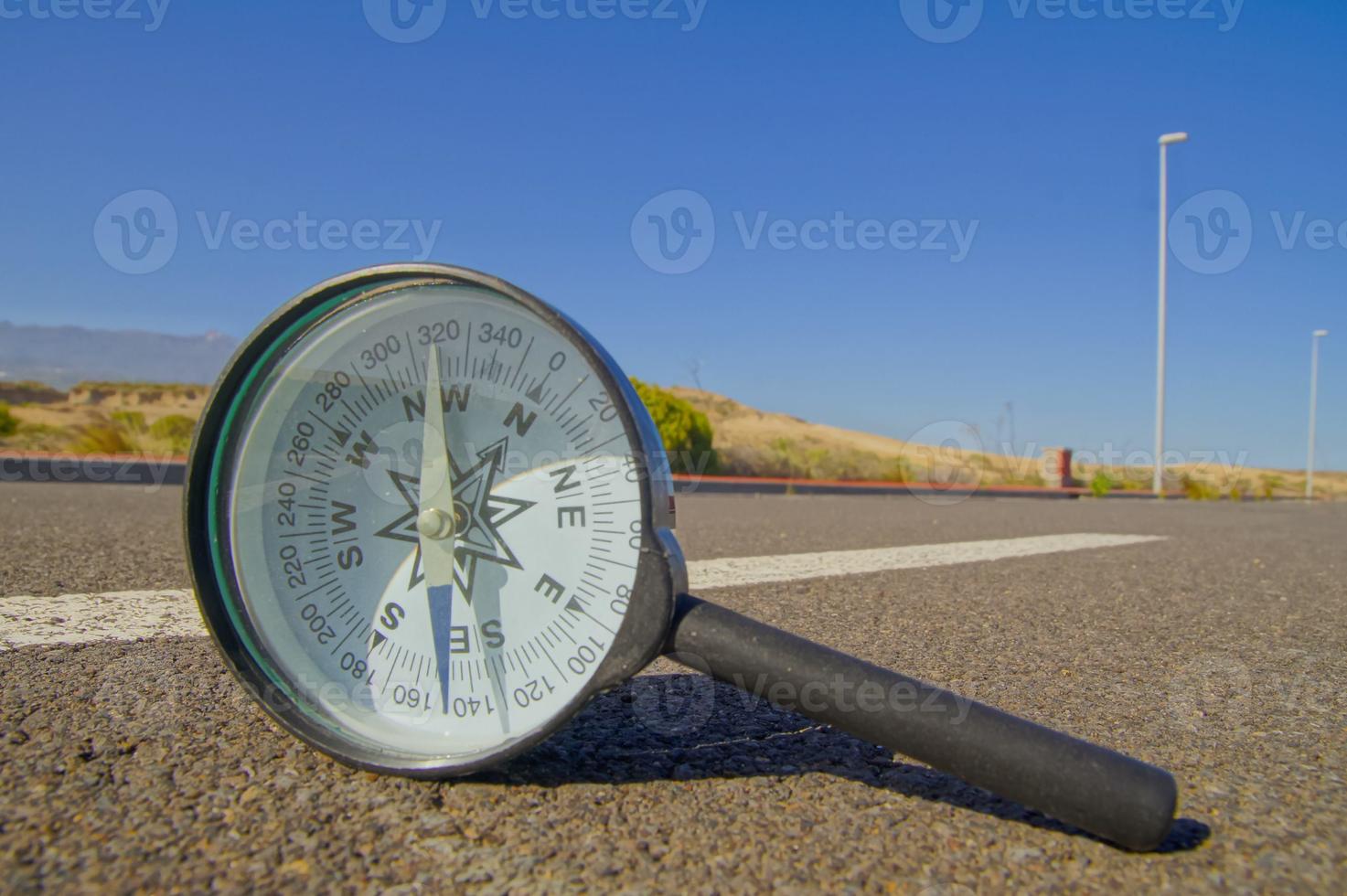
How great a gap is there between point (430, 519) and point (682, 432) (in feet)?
49.9

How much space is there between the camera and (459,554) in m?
1.36

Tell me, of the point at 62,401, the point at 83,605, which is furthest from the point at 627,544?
the point at 62,401

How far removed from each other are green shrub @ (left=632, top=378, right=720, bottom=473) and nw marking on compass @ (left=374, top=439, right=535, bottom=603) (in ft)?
46.0

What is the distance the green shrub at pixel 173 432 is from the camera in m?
14.5

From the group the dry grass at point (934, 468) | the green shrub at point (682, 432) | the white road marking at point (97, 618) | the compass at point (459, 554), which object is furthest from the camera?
the dry grass at point (934, 468)

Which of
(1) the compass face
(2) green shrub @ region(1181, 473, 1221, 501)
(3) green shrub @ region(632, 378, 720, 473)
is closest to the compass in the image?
(1) the compass face

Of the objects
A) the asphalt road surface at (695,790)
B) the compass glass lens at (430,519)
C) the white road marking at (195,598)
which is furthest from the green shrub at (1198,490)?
the compass glass lens at (430,519)

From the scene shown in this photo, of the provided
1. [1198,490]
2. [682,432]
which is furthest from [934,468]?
[682,432]

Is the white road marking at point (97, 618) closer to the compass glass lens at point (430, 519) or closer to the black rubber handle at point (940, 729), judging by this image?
the compass glass lens at point (430, 519)

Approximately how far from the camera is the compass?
1242 millimetres

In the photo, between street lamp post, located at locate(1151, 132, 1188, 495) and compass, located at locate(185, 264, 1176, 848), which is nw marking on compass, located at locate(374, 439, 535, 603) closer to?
compass, located at locate(185, 264, 1176, 848)

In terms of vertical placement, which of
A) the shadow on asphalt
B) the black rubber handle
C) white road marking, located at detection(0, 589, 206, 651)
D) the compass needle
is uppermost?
the compass needle

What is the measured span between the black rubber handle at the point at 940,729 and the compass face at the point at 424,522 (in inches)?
5.9

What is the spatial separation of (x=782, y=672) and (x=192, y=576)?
2.93 ft
